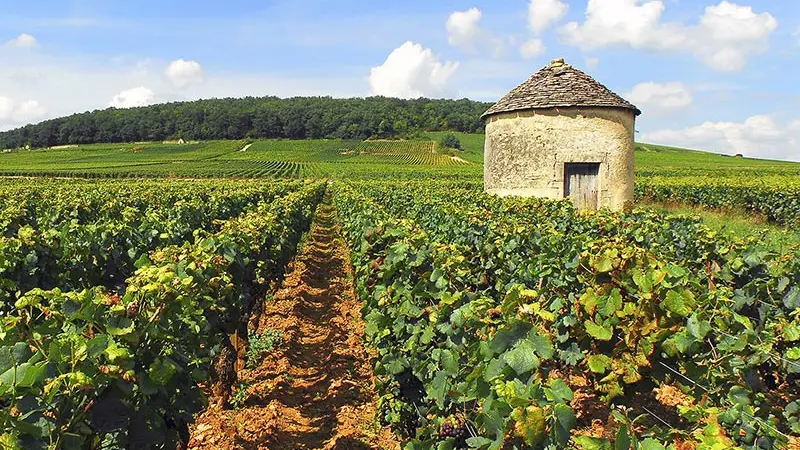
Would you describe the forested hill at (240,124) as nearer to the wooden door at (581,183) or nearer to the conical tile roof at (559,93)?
the conical tile roof at (559,93)

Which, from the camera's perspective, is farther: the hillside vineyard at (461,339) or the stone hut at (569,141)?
the stone hut at (569,141)

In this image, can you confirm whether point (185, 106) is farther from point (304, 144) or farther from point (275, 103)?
point (304, 144)

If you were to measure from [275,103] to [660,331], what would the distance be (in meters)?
150

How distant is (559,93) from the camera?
16.1m

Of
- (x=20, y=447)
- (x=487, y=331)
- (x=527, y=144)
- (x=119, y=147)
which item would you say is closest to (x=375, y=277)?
(x=487, y=331)

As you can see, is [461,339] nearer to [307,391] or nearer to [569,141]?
[307,391]

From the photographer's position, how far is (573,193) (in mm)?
16359

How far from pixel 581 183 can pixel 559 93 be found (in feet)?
9.10

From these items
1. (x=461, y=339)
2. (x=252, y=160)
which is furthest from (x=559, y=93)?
(x=252, y=160)

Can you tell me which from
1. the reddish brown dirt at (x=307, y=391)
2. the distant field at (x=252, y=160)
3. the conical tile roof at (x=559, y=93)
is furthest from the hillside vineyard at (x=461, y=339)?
the distant field at (x=252, y=160)

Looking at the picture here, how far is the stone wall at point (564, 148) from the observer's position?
52.0 feet

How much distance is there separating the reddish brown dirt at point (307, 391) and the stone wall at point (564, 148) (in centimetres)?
847

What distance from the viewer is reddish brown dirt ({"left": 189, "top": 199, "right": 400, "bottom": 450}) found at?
16.9 ft

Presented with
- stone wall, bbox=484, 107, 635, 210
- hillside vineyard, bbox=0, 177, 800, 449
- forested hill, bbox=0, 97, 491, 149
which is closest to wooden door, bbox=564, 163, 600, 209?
stone wall, bbox=484, 107, 635, 210
